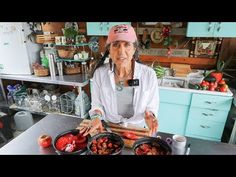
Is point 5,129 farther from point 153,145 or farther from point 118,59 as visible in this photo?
point 153,145

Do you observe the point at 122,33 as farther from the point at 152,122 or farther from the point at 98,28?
the point at 98,28

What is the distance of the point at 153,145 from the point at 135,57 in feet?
2.56

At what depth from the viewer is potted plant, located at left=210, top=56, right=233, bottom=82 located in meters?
2.20

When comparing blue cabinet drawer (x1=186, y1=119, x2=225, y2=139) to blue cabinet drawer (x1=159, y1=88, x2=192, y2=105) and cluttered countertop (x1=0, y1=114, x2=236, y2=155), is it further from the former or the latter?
cluttered countertop (x1=0, y1=114, x2=236, y2=155)

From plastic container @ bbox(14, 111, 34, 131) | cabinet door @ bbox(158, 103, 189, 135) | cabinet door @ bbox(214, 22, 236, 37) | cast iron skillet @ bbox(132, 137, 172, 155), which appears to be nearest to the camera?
cast iron skillet @ bbox(132, 137, 172, 155)

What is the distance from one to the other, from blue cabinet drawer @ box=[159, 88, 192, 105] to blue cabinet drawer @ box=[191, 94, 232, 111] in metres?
0.07

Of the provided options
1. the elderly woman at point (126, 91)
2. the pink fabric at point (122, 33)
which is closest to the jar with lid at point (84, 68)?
the elderly woman at point (126, 91)

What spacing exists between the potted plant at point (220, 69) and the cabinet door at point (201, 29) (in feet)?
1.50

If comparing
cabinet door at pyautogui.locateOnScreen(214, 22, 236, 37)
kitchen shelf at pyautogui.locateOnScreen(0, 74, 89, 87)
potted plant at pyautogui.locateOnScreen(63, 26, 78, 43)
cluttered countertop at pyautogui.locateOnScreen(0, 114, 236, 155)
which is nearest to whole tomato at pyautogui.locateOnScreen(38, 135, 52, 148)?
cluttered countertop at pyautogui.locateOnScreen(0, 114, 236, 155)

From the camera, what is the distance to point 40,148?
3.30 ft

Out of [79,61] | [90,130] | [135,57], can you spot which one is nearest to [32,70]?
[79,61]

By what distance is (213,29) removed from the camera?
207 cm

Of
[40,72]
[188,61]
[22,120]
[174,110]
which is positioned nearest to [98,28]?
[40,72]

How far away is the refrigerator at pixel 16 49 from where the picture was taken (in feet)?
8.35
